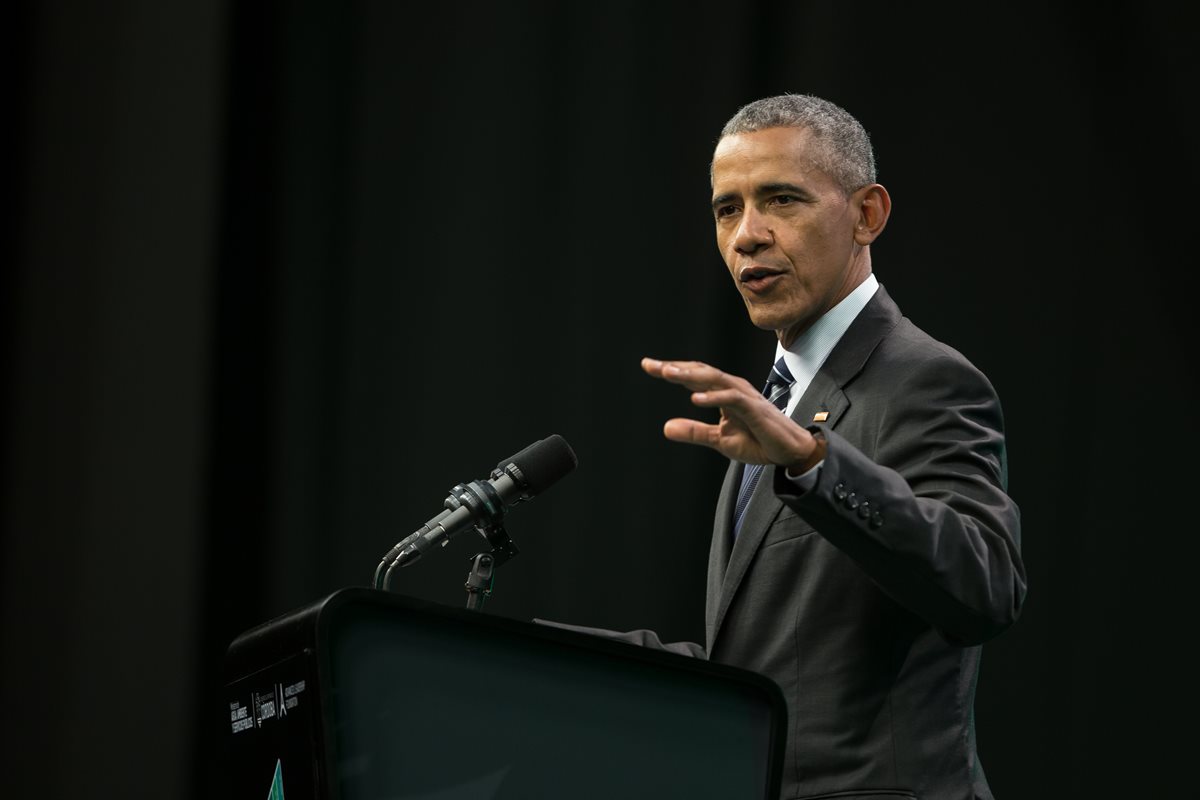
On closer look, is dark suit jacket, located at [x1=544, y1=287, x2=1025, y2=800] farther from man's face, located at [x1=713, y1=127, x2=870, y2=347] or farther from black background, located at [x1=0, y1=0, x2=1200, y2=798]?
black background, located at [x1=0, y1=0, x2=1200, y2=798]

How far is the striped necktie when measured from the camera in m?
1.89

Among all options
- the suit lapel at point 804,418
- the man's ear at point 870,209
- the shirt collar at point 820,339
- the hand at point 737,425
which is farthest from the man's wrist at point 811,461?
the man's ear at point 870,209

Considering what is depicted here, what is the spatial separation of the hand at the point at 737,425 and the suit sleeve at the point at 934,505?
0.03 metres

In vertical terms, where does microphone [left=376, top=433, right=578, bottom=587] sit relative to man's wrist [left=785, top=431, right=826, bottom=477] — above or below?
below

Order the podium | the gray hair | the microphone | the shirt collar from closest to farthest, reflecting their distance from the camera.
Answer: the podium → the microphone → the shirt collar → the gray hair

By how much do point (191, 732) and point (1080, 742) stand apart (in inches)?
71.4

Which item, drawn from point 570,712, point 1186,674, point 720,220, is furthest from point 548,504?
point 570,712

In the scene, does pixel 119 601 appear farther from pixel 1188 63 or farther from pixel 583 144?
pixel 1188 63

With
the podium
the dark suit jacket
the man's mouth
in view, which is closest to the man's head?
the man's mouth

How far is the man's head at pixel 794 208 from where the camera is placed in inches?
75.2

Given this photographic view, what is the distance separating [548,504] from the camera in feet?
9.75

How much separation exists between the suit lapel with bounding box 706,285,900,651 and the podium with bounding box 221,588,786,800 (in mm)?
337

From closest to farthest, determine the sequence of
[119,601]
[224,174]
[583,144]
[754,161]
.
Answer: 1. [754,161]
2. [119,601]
3. [224,174]
4. [583,144]

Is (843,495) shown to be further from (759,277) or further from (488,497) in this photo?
(759,277)
